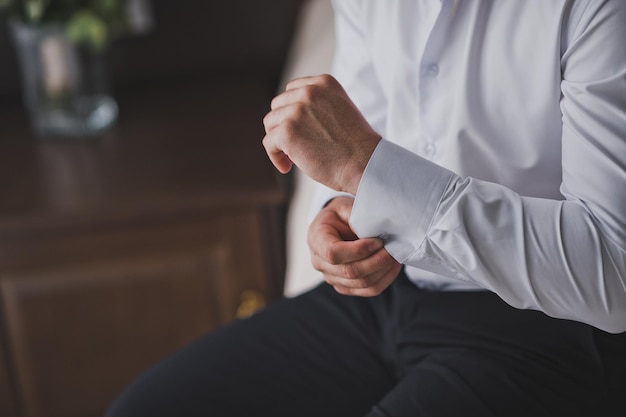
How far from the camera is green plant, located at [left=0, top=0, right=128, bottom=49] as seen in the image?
1356 mm

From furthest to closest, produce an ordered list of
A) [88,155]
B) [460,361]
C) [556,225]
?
[88,155]
[460,361]
[556,225]

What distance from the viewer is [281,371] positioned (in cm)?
88

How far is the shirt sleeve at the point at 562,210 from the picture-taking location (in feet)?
2.16

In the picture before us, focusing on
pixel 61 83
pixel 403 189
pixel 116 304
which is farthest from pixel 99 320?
pixel 403 189

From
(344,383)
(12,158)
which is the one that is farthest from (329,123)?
(12,158)

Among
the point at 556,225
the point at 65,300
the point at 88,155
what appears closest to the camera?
the point at 556,225

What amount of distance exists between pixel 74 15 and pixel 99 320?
1.63 ft

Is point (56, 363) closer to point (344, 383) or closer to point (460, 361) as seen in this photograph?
point (344, 383)

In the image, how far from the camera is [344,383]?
0.86 meters

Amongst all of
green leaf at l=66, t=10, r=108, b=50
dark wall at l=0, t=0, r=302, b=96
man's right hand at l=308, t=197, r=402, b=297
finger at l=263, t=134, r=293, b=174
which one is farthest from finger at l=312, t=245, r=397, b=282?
dark wall at l=0, t=0, r=302, b=96

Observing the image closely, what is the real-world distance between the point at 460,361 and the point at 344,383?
0.44ft

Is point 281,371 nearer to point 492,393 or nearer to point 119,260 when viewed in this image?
point 492,393

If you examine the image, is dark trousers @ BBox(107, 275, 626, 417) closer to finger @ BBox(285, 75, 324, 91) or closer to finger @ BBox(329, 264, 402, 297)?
finger @ BBox(329, 264, 402, 297)

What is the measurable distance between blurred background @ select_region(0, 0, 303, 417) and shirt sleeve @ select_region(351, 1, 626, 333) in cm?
55
